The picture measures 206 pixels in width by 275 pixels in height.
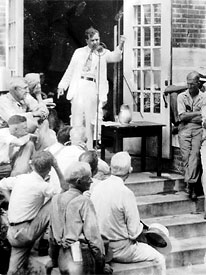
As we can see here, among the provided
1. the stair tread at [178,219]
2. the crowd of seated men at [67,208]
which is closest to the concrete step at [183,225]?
the stair tread at [178,219]

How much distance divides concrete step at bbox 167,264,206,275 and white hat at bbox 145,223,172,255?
97 centimetres

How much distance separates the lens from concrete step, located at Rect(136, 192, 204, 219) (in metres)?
8.29

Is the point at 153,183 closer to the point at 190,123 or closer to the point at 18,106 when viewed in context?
the point at 190,123

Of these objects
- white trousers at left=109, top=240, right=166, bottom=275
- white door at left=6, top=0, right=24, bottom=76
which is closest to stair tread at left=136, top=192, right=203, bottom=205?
white trousers at left=109, top=240, right=166, bottom=275

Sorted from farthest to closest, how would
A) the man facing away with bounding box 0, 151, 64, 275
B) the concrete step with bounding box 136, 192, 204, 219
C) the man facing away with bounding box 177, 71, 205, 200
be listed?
the man facing away with bounding box 177, 71, 205, 200
the concrete step with bounding box 136, 192, 204, 219
the man facing away with bounding box 0, 151, 64, 275

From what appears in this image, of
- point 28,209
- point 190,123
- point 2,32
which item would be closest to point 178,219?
point 190,123

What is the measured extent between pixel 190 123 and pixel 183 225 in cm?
149

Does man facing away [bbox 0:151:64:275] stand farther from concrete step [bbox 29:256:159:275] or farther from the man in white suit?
the man in white suit

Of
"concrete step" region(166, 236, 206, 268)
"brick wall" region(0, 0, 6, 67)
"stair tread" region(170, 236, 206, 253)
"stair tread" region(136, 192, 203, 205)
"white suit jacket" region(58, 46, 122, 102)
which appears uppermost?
"brick wall" region(0, 0, 6, 67)

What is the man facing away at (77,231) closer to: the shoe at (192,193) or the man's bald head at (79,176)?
the man's bald head at (79,176)

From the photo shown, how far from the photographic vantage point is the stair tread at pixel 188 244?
7633mm

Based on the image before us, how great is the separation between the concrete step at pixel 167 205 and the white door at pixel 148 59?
3.75 ft

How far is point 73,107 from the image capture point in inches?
385

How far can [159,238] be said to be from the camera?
20.8ft
